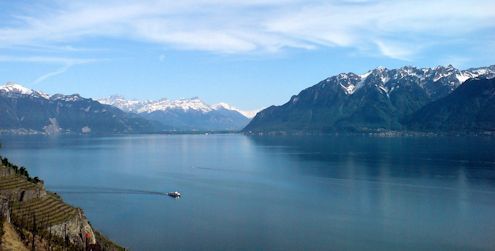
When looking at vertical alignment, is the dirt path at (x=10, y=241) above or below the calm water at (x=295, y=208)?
above

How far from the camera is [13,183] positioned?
87875 mm

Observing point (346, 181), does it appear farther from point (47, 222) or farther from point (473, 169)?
point (47, 222)

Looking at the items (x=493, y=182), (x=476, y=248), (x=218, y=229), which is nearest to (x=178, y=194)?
(x=218, y=229)

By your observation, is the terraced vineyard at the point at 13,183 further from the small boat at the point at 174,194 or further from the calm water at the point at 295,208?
the small boat at the point at 174,194

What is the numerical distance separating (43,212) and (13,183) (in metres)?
11.9

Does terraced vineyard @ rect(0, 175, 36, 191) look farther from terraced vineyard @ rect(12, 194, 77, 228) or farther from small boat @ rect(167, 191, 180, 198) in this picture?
small boat @ rect(167, 191, 180, 198)

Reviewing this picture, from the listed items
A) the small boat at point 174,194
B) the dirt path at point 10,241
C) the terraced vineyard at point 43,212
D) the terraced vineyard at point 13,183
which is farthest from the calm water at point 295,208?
the dirt path at point 10,241

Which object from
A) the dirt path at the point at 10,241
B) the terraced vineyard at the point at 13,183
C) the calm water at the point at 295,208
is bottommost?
the calm water at the point at 295,208

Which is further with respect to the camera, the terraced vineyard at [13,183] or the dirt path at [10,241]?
the terraced vineyard at [13,183]

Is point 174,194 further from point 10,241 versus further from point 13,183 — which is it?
point 10,241

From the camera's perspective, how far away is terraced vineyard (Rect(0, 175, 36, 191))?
279ft

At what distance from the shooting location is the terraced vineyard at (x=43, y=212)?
75438 mm

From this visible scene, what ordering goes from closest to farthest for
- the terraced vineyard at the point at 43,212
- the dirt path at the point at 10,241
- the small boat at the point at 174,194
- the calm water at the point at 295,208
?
the dirt path at the point at 10,241 < the terraced vineyard at the point at 43,212 < the calm water at the point at 295,208 < the small boat at the point at 174,194

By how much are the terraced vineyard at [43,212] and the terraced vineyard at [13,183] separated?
3.65 metres
